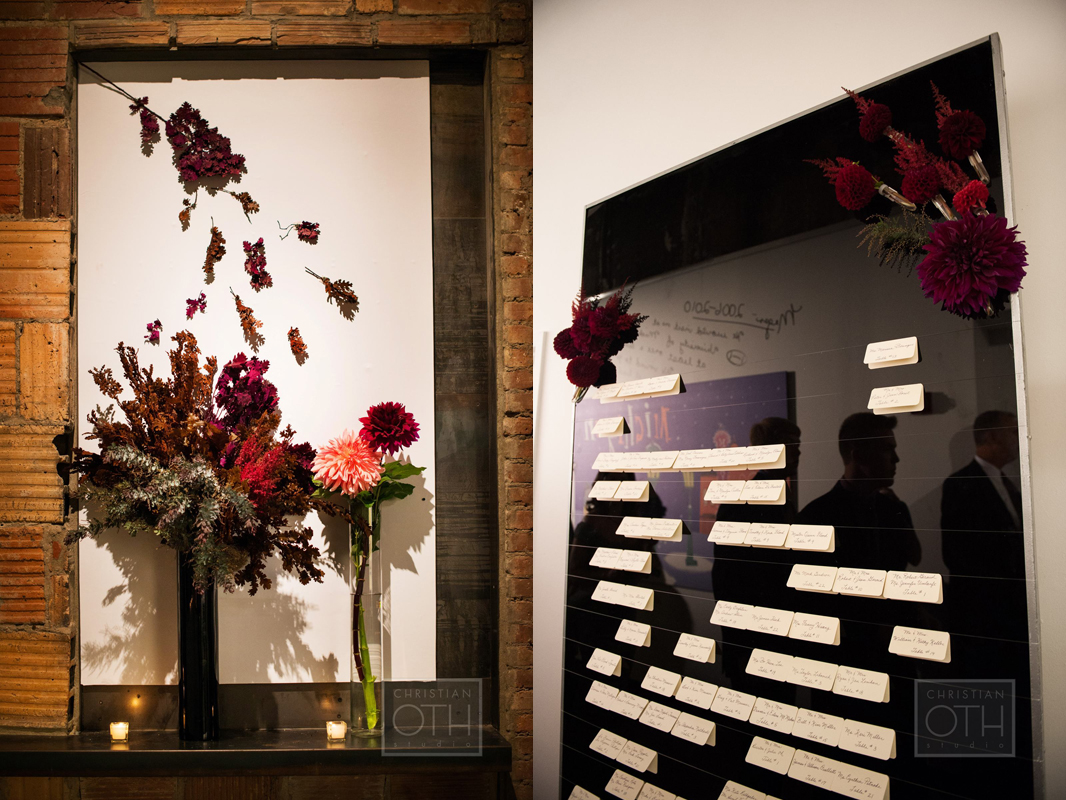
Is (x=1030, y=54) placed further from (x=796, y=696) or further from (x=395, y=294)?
(x=395, y=294)

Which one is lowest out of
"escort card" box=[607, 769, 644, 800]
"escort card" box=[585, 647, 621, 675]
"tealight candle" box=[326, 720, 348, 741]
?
"tealight candle" box=[326, 720, 348, 741]

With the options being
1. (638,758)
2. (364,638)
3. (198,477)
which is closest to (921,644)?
(638,758)

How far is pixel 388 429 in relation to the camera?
2.15 m

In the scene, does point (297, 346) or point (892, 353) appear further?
point (297, 346)

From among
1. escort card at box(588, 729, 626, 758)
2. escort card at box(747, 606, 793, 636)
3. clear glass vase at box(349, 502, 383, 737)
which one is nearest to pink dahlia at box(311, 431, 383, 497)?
clear glass vase at box(349, 502, 383, 737)

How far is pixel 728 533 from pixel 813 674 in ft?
1.00

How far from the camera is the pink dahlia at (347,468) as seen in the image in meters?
2.07

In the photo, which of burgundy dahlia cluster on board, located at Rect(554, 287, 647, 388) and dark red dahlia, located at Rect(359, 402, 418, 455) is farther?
dark red dahlia, located at Rect(359, 402, 418, 455)

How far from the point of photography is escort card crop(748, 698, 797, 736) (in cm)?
130

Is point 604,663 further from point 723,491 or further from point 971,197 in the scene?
point 971,197

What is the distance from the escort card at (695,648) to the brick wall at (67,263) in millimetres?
774

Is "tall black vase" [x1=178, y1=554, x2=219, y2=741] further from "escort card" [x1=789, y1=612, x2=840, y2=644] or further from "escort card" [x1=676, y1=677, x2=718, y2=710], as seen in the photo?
"escort card" [x1=789, y1=612, x2=840, y2=644]

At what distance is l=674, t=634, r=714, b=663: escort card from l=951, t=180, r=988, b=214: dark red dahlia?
94cm

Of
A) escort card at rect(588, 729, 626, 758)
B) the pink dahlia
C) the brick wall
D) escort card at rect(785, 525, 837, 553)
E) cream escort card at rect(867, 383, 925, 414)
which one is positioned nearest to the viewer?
cream escort card at rect(867, 383, 925, 414)
